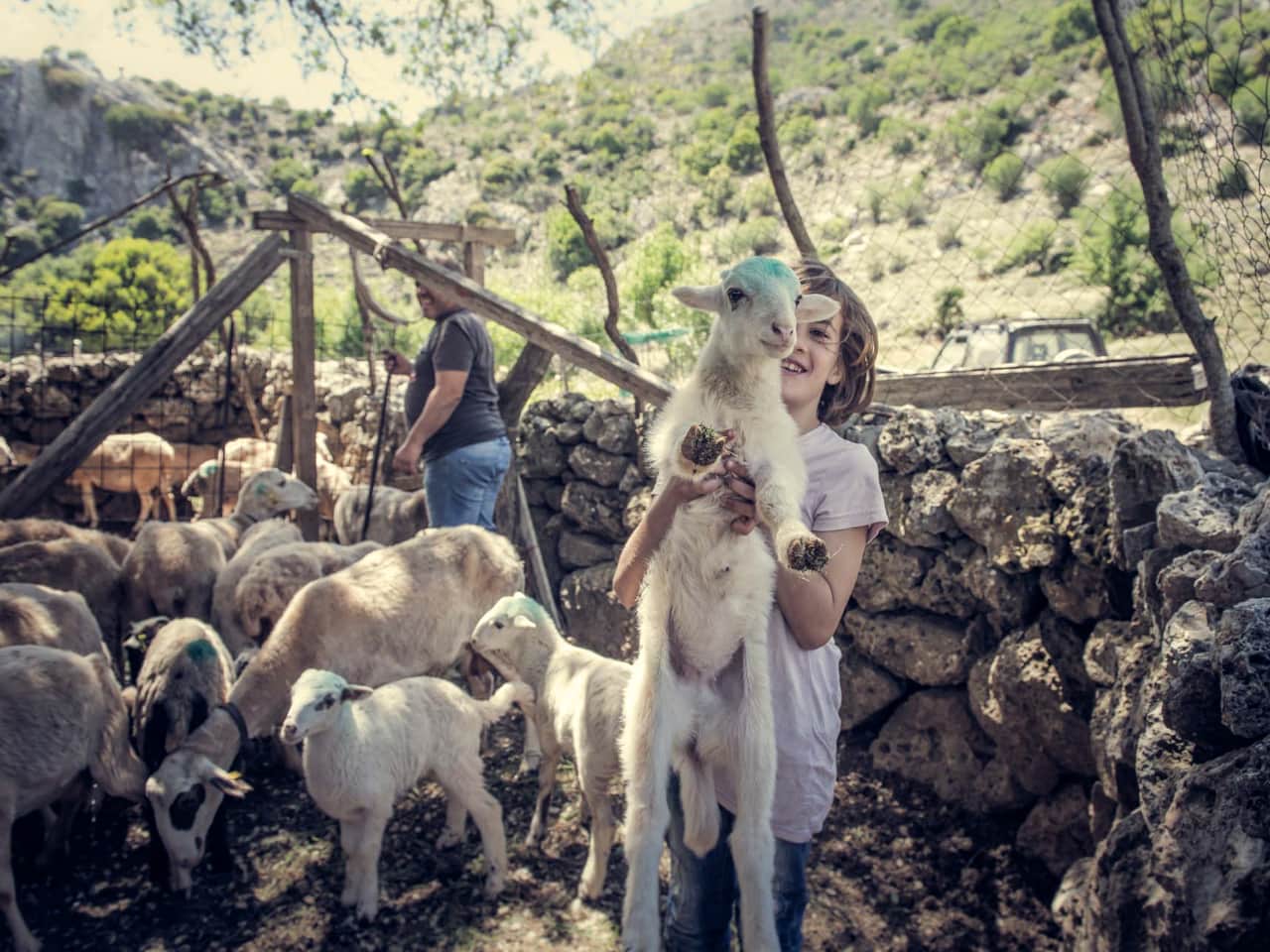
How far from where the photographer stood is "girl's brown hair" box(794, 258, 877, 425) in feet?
6.64

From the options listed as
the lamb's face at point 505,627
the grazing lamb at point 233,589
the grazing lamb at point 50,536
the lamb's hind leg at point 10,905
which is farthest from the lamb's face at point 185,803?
the grazing lamb at point 50,536

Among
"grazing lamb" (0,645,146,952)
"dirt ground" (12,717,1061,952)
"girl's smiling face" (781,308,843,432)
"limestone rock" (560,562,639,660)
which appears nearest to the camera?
"girl's smiling face" (781,308,843,432)

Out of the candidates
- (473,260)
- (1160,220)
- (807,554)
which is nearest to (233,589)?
(473,260)

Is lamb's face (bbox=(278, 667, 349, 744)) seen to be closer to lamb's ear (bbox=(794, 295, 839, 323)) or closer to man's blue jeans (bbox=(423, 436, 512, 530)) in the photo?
man's blue jeans (bbox=(423, 436, 512, 530))

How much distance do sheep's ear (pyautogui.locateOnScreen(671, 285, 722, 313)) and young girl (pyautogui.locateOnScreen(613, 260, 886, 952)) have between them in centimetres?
24

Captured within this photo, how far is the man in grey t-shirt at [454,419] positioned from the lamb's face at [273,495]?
1.59 metres

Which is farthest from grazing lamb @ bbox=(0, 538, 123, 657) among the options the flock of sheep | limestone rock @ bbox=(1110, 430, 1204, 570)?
limestone rock @ bbox=(1110, 430, 1204, 570)

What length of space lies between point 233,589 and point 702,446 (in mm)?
4319

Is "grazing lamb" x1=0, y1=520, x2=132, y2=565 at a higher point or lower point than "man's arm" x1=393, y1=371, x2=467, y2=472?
lower

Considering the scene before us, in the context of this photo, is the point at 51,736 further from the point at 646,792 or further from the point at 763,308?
the point at 763,308

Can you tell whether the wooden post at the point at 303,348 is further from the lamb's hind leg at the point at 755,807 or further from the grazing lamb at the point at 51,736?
the lamb's hind leg at the point at 755,807

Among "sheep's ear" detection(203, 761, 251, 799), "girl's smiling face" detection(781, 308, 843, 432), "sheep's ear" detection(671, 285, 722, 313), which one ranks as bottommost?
"sheep's ear" detection(203, 761, 251, 799)

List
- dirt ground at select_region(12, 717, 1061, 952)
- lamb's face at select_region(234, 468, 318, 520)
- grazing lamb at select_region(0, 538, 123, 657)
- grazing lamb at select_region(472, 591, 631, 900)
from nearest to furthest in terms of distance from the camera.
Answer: dirt ground at select_region(12, 717, 1061, 952), grazing lamb at select_region(472, 591, 631, 900), grazing lamb at select_region(0, 538, 123, 657), lamb's face at select_region(234, 468, 318, 520)

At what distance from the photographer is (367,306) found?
800 centimetres
